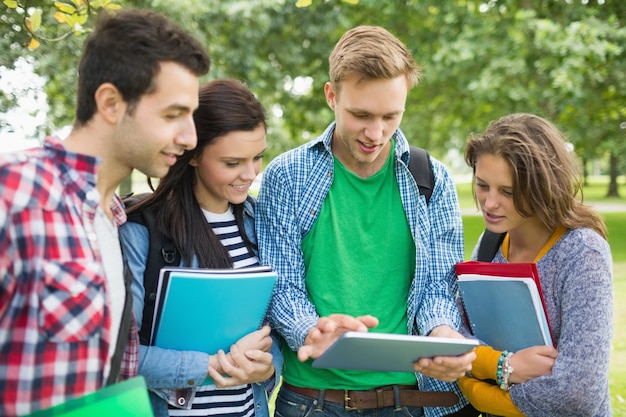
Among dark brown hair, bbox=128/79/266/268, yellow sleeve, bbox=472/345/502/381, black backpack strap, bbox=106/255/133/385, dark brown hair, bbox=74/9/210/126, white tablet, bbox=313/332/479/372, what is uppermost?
dark brown hair, bbox=74/9/210/126

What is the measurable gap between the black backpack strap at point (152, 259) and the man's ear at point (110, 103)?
611 millimetres

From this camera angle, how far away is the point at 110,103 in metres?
1.89

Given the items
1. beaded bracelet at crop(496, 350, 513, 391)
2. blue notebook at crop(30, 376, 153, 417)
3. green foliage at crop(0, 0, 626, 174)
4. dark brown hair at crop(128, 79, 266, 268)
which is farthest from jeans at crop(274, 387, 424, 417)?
green foliage at crop(0, 0, 626, 174)

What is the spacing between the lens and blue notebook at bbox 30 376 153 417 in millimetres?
1555

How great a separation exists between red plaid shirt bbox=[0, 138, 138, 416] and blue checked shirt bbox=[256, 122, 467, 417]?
0.97 metres

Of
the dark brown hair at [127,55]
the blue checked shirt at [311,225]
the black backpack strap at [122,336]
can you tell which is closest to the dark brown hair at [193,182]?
the blue checked shirt at [311,225]

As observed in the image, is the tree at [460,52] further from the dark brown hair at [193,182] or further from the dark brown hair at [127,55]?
the dark brown hair at [127,55]

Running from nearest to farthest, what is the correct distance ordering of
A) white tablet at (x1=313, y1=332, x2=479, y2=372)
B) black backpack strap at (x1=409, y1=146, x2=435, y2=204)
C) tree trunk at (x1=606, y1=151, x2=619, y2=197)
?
white tablet at (x1=313, y1=332, x2=479, y2=372) → black backpack strap at (x1=409, y1=146, x2=435, y2=204) → tree trunk at (x1=606, y1=151, x2=619, y2=197)

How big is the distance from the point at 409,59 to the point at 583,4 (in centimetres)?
970

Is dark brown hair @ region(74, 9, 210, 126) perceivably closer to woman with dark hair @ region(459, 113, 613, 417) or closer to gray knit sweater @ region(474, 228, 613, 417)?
woman with dark hair @ region(459, 113, 613, 417)

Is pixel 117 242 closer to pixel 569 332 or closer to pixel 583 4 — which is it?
pixel 569 332

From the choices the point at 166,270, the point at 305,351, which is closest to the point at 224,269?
the point at 166,270

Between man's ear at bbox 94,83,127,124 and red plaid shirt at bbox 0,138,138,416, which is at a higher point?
man's ear at bbox 94,83,127,124

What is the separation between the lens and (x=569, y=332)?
2.35m
